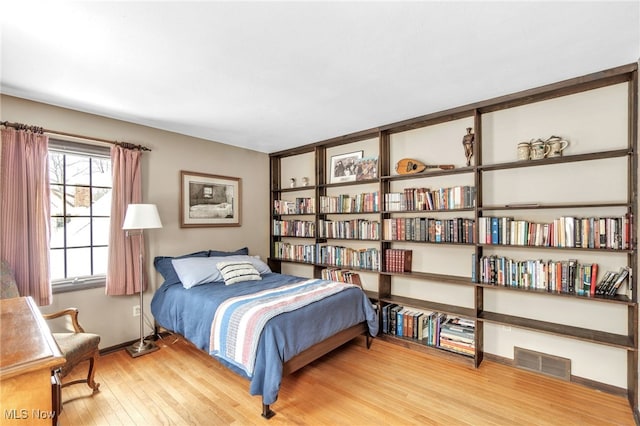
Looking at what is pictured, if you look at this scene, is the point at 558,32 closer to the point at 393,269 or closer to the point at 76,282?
the point at 393,269

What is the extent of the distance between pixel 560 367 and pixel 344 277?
6.94 feet

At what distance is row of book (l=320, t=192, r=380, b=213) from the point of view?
3426 millimetres

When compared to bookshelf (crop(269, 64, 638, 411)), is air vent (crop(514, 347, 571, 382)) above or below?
below

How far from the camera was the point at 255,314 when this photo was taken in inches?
85.1

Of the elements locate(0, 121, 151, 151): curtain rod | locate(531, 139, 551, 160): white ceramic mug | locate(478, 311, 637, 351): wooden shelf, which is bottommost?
locate(478, 311, 637, 351): wooden shelf

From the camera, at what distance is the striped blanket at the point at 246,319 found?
6.82 feet

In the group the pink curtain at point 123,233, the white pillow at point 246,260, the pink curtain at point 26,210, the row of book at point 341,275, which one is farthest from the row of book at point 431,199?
the pink curtain at point 26,210

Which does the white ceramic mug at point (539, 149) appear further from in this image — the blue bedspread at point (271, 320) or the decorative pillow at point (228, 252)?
the decorative pillow at point (228, 252)

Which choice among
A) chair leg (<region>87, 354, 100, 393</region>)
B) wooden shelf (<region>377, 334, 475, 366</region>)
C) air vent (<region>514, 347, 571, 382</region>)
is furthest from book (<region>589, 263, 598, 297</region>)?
chair leg (<region>87, 354, 100, 393</region>)

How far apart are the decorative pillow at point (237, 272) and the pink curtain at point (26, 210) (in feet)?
4.72

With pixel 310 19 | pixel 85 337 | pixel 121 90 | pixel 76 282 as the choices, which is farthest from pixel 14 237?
pixel 310 19

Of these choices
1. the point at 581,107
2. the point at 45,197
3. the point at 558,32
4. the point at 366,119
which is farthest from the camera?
the point at 366,119

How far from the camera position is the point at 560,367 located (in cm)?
242

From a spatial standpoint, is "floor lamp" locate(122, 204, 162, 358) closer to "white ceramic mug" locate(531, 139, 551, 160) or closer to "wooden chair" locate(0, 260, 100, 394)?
"wooden chair" locate(0, 260, 100, 394)
